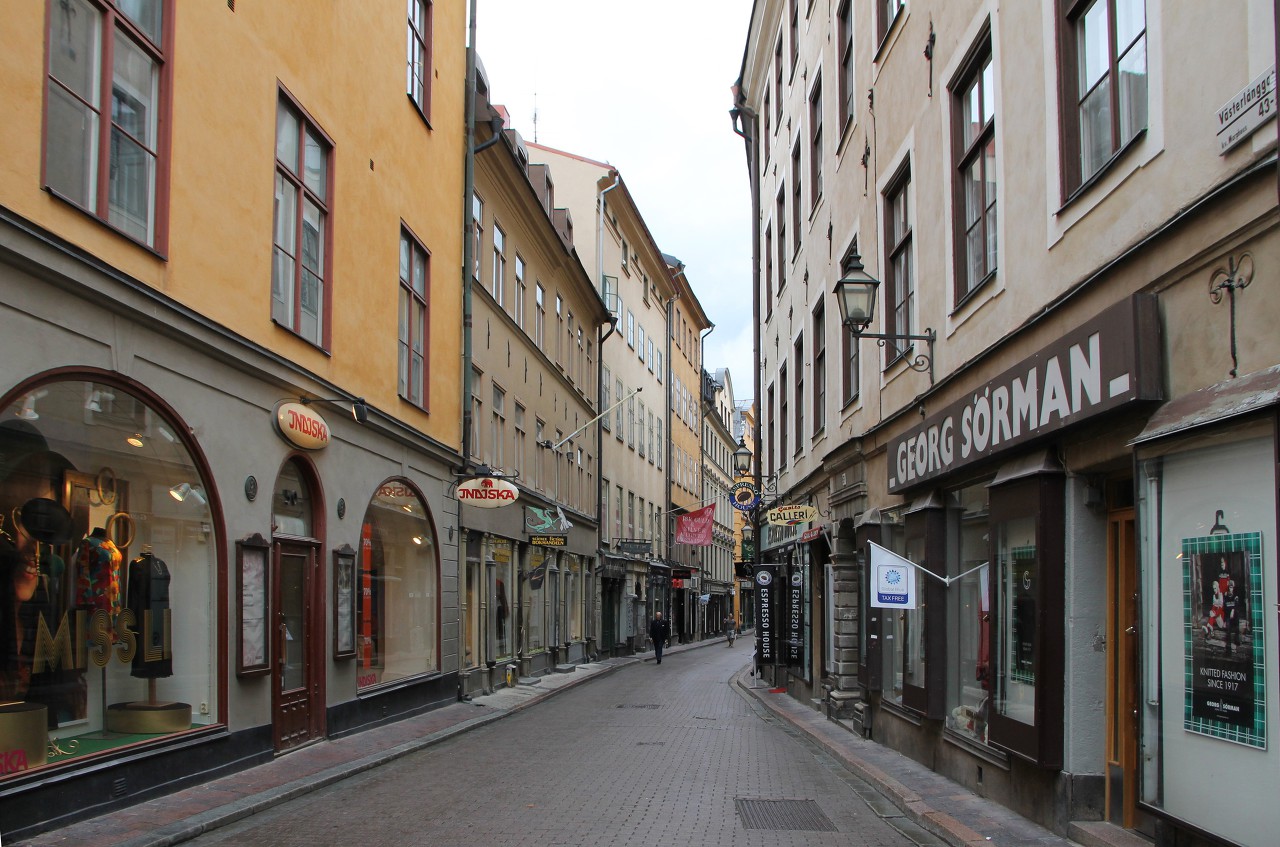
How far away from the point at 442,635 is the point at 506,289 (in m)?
8.48

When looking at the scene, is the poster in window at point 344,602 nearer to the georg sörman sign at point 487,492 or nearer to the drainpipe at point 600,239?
the georg sörman sign at point 487,492

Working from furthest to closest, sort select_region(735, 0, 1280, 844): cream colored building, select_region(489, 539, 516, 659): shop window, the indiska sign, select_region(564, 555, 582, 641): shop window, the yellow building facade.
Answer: select_region(564, 555, 582, 641): shop window, select_region(489, 539, 516, 659): shop window, the yellow building facade, the indiska sign, select_region(735, 0, 1280, 844): cream colored building

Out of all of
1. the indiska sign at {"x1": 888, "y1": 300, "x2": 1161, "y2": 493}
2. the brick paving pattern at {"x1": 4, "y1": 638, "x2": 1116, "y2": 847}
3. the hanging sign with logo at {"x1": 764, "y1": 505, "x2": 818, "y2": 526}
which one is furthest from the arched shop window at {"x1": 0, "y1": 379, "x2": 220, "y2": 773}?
the hanging sign with logo at {"x1": 764, "y1": 505, "x2": 818, "y2": 526}

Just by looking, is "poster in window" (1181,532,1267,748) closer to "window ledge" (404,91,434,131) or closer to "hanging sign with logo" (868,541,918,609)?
"hanging sign with logo" (868,541,918,609)

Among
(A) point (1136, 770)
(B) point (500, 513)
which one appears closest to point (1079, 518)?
(A) point (1136, 770)

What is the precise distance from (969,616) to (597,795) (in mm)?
3932

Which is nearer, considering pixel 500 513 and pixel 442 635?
pixel 442 635

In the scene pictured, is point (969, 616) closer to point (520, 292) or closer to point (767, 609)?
point (767, 609)

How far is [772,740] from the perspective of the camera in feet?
52.0

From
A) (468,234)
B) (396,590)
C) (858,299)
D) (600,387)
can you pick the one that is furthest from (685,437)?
(858,299)

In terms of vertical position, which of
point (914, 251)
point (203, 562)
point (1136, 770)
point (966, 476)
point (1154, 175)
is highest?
point (914, 251)

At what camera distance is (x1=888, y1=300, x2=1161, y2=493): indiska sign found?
685 centimetres

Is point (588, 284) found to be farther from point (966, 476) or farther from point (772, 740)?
point (966, 476)

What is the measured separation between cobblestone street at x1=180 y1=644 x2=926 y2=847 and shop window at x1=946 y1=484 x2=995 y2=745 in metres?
1.20
